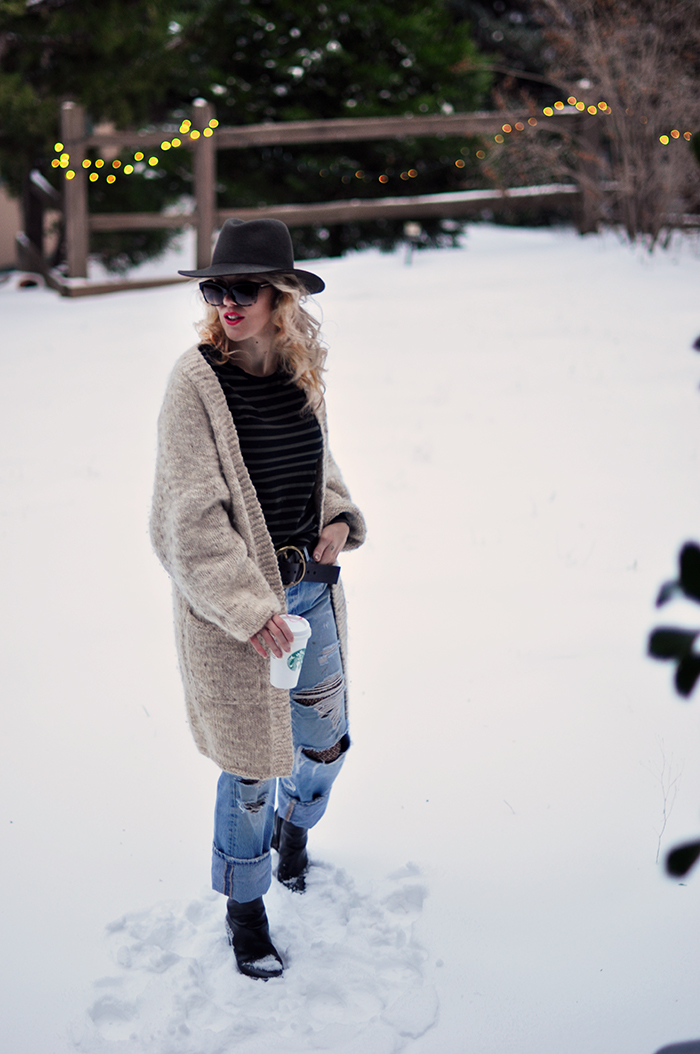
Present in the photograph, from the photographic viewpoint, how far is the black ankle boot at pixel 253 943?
241 cm

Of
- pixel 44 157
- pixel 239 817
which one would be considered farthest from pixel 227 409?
pixel 44 157

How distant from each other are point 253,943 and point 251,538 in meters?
1.06

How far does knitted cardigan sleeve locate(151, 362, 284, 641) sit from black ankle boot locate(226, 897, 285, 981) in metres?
0.81

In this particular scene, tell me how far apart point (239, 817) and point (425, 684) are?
1.54 metres

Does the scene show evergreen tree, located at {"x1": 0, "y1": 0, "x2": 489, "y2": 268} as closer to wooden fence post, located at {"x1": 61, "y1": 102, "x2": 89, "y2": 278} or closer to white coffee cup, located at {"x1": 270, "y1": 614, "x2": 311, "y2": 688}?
wooden fence post, located at {"x1": 61, "y1": 102, "x2": 89, "y2": 278}

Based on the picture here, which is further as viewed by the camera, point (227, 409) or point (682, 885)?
point (682, 885)

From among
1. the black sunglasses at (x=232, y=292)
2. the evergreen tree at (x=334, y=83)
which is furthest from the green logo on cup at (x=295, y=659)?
the evergreen tree at (x=334, y=83)

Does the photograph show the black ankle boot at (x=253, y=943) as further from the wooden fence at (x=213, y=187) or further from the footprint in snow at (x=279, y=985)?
the wooden fence at (x=213, y=187)

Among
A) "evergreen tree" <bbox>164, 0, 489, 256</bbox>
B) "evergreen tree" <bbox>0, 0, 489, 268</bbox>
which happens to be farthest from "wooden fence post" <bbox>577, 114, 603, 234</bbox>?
"evergreen tree" <bbox>164, 0, 489, 256</bbox>

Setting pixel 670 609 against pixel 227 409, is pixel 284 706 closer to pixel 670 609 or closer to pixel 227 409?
pixel 227 409

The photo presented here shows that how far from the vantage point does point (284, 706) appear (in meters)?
2.31

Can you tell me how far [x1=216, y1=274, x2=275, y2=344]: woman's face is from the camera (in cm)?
221

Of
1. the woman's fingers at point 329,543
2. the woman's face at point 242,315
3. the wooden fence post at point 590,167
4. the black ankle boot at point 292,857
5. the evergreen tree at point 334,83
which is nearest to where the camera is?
the woman's face at point 242,315

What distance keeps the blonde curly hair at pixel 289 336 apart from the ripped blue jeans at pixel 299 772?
0.52m
